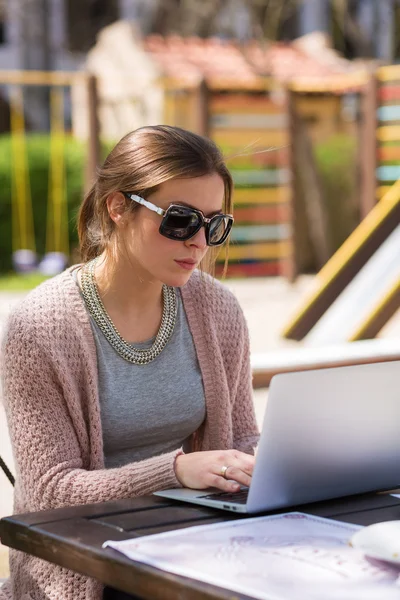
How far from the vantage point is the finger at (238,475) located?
6.70 ft

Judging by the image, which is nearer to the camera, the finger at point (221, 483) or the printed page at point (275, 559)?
the printed page at point (275, 559)

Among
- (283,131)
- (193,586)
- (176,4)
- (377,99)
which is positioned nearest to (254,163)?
(283,131)

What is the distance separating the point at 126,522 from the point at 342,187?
12452 mm

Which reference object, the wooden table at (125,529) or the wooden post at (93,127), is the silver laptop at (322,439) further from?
the wooden post at (93,127)

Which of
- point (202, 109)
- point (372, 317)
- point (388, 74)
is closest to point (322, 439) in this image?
point (372, 317)

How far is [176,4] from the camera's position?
21625 millimetres

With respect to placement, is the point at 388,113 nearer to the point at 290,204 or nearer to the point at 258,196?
the point at 290,204

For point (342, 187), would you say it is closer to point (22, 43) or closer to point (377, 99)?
point (377, 99)

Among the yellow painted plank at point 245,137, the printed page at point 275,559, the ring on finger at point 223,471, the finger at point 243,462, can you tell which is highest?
the printed page at point 275,559

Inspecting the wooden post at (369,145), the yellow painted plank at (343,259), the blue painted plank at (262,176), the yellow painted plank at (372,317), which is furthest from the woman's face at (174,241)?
the blue painted plank at (262,176)

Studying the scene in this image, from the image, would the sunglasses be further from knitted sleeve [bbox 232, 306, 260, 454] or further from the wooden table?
the wooden table

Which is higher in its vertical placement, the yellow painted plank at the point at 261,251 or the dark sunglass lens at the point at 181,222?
the dark sunglass lens at the point at 181,222

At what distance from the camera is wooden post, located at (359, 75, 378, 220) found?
36.6 feet

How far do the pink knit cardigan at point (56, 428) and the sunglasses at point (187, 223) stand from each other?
0.27 m
